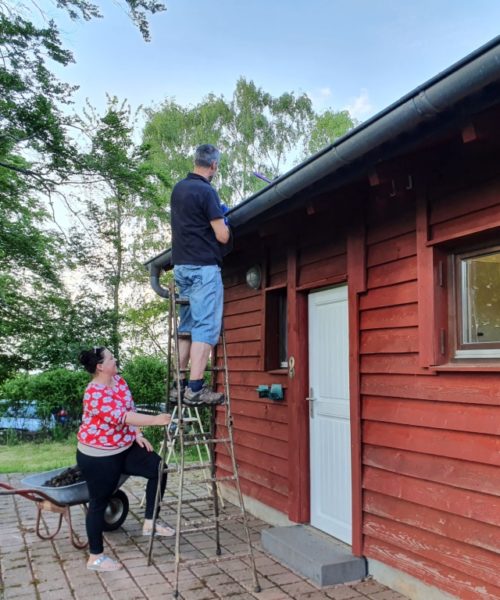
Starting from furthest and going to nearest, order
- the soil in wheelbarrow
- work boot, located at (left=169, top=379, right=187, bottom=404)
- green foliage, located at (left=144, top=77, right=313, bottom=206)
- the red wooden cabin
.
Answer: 1. green foliage, located at (left=144, top=77, right=313, bottom=206)
2. the soil in wheelbarrow
3. work boot, located at (left=169, top=379, right=187, bottom=404)
4. the red wooden cabin

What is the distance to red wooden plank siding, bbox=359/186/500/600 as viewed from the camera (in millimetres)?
2770

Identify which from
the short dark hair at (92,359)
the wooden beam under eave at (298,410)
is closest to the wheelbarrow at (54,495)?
the short dark hair at (92,359)

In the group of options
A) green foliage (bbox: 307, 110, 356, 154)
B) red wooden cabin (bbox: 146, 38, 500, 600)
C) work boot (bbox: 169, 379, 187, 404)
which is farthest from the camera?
green foliage (bbox: 307, 110, 356, 154)

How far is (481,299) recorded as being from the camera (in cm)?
295

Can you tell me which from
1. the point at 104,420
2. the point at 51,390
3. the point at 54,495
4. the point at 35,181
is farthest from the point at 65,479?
the point at 51,390

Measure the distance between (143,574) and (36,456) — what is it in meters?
5.98

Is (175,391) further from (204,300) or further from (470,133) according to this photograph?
(470,133)

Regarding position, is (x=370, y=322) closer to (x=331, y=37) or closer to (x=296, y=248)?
(x=296, y=248)

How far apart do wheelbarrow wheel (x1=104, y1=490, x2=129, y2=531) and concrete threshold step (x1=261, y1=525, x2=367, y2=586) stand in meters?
1.29

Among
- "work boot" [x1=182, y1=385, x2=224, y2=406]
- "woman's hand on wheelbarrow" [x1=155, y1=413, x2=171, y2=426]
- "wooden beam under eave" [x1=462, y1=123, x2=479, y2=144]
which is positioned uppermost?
"wooden beam under eave" [x1=462, y1=123, x2=479, y2=144]

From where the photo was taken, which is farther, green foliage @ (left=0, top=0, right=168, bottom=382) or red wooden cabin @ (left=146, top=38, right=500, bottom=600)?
green foliage @ (left=0, top=0, right=168, bottom=382)

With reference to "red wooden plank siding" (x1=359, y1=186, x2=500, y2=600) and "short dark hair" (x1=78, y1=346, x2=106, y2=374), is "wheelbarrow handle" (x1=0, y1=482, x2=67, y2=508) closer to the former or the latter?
"short dark hair" (x1=78, y1=346, x2=106, y2=374)

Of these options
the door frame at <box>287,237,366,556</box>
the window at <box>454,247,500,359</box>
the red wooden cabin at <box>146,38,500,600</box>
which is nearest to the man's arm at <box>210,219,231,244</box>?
the red wooden cabin at <box>146,38,500,600</box>

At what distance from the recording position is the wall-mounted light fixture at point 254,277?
5270mm
